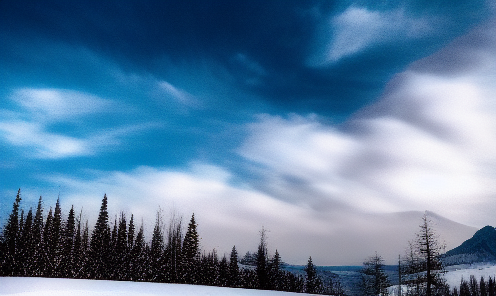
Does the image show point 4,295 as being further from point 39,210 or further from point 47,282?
point 39,210

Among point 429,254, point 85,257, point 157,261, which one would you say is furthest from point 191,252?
point 429,254

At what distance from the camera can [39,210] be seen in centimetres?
4791

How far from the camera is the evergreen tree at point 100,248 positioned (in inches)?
1751

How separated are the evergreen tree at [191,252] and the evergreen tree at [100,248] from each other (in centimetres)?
954

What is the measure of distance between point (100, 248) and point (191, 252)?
449 inches

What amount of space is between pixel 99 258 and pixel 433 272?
1469 inches

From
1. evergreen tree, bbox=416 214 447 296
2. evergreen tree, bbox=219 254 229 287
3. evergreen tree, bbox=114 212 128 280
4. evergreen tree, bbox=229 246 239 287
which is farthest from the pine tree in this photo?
evergreen tree, bbox=416 214 447 296

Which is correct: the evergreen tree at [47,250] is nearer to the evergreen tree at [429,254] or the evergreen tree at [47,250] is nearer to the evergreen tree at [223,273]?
the evergreen tree at [223,273]

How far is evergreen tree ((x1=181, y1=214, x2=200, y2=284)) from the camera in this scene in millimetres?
44812

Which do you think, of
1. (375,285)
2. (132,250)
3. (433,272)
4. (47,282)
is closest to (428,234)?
(433,272)

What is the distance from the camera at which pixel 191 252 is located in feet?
150

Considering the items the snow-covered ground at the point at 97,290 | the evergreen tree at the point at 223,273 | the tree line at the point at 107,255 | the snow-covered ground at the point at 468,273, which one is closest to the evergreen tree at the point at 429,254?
the snow-covered ground at the point at 97,290

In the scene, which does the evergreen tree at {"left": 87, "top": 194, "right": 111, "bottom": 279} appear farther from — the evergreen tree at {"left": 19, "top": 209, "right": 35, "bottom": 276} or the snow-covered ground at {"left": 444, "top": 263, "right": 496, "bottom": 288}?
the snow-covered ground at {"left": 444, "top": 263, "right": 496, "bottom": 288}

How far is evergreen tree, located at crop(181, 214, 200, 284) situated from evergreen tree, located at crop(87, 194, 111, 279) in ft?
31.3
